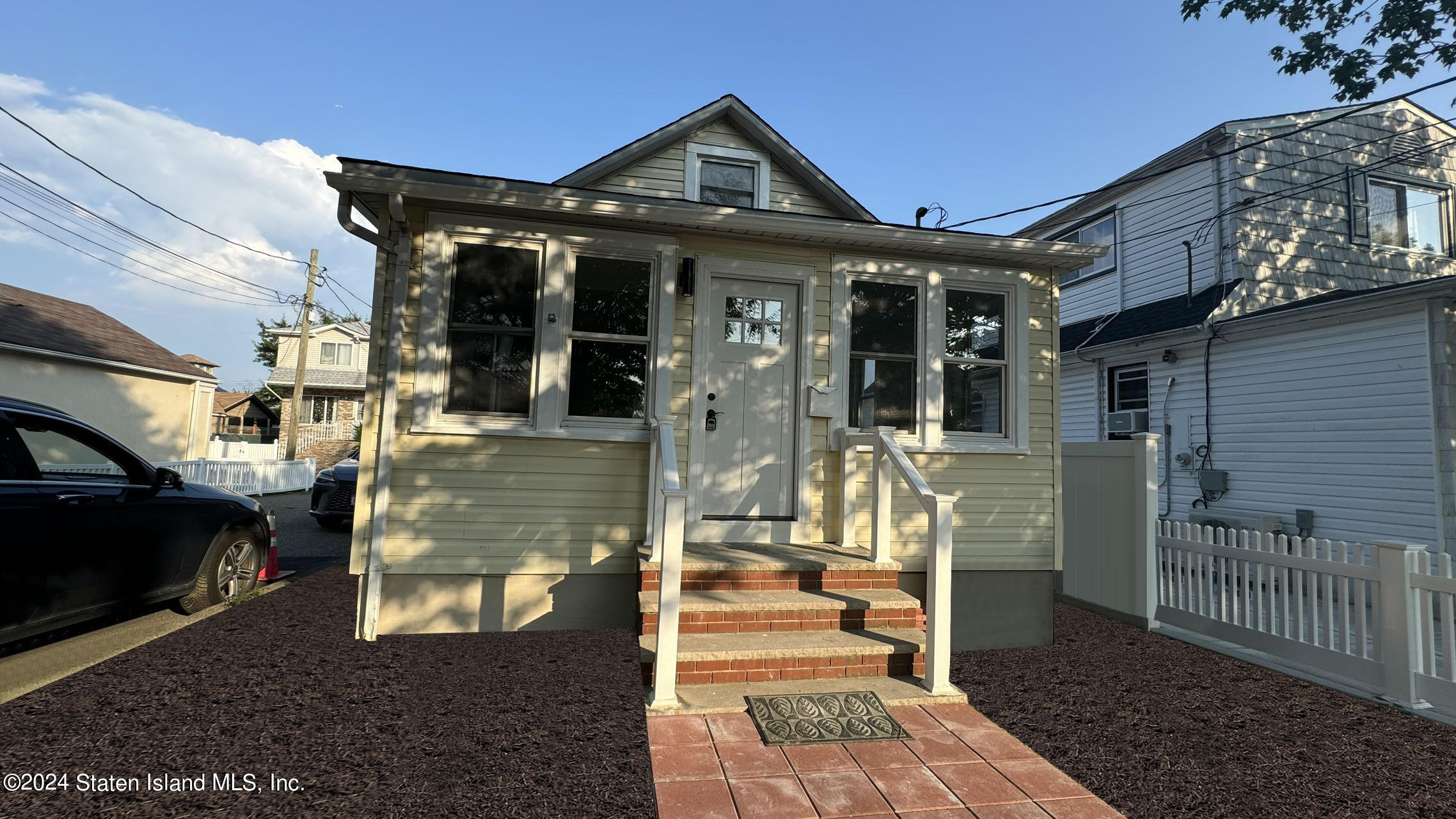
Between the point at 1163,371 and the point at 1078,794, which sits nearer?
the point at 1078,794

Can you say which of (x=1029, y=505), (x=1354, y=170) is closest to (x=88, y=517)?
(x=1029, y=505)

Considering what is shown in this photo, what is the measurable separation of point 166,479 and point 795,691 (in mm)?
4530

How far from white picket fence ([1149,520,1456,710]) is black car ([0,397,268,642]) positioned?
7557mm

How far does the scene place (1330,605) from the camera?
13.1 feet

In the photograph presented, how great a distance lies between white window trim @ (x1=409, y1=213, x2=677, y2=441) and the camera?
13.9 ft

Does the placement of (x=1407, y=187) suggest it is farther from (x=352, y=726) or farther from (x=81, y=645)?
(x=81, y=645)

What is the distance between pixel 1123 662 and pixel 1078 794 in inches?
93.8

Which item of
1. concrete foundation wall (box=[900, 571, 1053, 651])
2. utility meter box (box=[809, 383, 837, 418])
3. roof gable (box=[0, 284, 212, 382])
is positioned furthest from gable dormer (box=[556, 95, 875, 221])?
roof gable (box=[0, 284, 212, 382])

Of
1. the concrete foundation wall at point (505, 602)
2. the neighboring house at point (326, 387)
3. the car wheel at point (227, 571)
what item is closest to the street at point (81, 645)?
the car wheel at point (227, 571)

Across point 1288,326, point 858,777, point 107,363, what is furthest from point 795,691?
point 107,363

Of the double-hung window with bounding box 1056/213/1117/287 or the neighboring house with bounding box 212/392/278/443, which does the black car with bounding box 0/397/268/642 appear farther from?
the neighboring house with bounding box 212/392/278/443

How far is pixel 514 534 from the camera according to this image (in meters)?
4.26

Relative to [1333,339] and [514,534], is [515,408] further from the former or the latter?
[1333,339]

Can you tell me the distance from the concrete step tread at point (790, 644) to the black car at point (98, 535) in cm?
334
